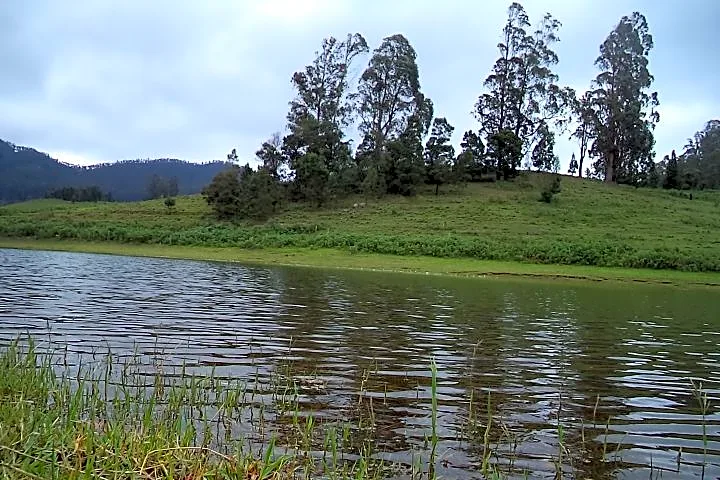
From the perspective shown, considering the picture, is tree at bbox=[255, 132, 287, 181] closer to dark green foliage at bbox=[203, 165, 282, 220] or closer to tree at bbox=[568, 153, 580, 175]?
dark green foliage at bbox=[203, 165, 282, 220]

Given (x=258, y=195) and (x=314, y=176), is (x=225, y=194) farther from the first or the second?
(x=314, y=176)

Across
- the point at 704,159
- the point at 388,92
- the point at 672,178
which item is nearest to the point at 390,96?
the point at 388,92

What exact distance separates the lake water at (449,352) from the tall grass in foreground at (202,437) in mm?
128

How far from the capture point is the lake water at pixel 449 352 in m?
Result: 7.24

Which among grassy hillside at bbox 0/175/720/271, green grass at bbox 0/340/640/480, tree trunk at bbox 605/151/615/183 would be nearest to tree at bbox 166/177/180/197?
grassy hillside at bbox 0/175/720/271

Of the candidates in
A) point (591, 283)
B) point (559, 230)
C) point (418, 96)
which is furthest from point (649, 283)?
point (418, 96)

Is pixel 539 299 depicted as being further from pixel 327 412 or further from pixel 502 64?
pixel 502 64

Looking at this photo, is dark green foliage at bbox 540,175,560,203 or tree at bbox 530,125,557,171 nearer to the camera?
dark green foliage at bbox 540,175,560,203

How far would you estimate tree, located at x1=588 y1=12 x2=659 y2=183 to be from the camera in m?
75.9

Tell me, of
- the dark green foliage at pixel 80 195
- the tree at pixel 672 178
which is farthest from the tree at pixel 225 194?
the dark green foliage at pixel 80 195

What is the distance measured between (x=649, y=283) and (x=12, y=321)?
31900 mm

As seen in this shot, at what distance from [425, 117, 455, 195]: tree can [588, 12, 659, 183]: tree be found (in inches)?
782

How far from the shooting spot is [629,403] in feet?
30.8

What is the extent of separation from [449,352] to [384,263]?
29252 mm
